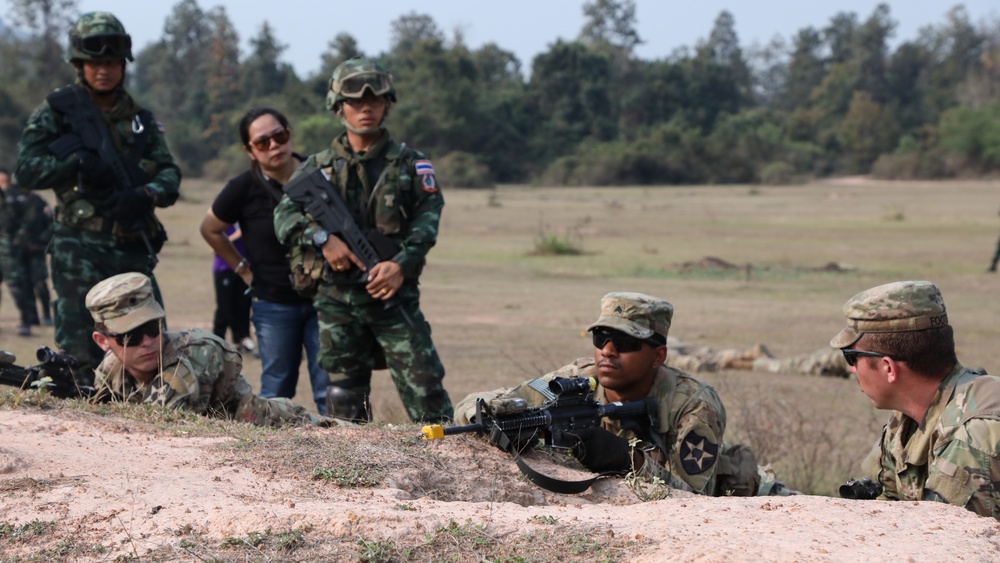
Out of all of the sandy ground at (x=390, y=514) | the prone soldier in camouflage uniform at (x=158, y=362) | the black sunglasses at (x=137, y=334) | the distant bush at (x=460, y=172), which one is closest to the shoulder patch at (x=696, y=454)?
the sandy ground at (x=390, y=514)

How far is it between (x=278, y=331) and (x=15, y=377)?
1.63 m

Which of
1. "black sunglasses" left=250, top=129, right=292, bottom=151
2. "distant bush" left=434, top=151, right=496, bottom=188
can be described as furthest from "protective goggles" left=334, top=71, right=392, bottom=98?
"distant bush" left=434, top=151, right=496, bottom=188

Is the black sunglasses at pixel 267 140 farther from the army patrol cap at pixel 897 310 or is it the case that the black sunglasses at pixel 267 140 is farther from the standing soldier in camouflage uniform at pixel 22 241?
the standing soldier in camouflage uniform at pixel 22 241

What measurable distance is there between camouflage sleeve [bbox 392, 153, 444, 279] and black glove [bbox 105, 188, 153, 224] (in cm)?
141

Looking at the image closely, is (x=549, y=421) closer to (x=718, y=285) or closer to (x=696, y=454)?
(x=696, y=454)

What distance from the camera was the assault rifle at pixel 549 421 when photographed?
3.82 metres

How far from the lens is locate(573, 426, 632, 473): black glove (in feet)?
13.0

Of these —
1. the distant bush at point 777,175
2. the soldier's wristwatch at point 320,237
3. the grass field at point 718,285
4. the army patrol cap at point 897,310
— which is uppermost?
the soldier's wristwatch at point 320,237

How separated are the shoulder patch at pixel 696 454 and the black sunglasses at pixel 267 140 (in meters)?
2.93

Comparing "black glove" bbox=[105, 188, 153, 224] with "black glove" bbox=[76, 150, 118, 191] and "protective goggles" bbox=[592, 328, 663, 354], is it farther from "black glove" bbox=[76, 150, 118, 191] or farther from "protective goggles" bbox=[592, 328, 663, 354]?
"protective goggles" bbox=[592, 328, 663, 354]

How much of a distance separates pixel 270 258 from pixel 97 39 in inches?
53.8

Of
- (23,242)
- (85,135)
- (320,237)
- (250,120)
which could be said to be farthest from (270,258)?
(23,242)

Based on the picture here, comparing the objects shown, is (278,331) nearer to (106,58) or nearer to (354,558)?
(106,58)

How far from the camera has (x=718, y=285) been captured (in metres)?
16.0
